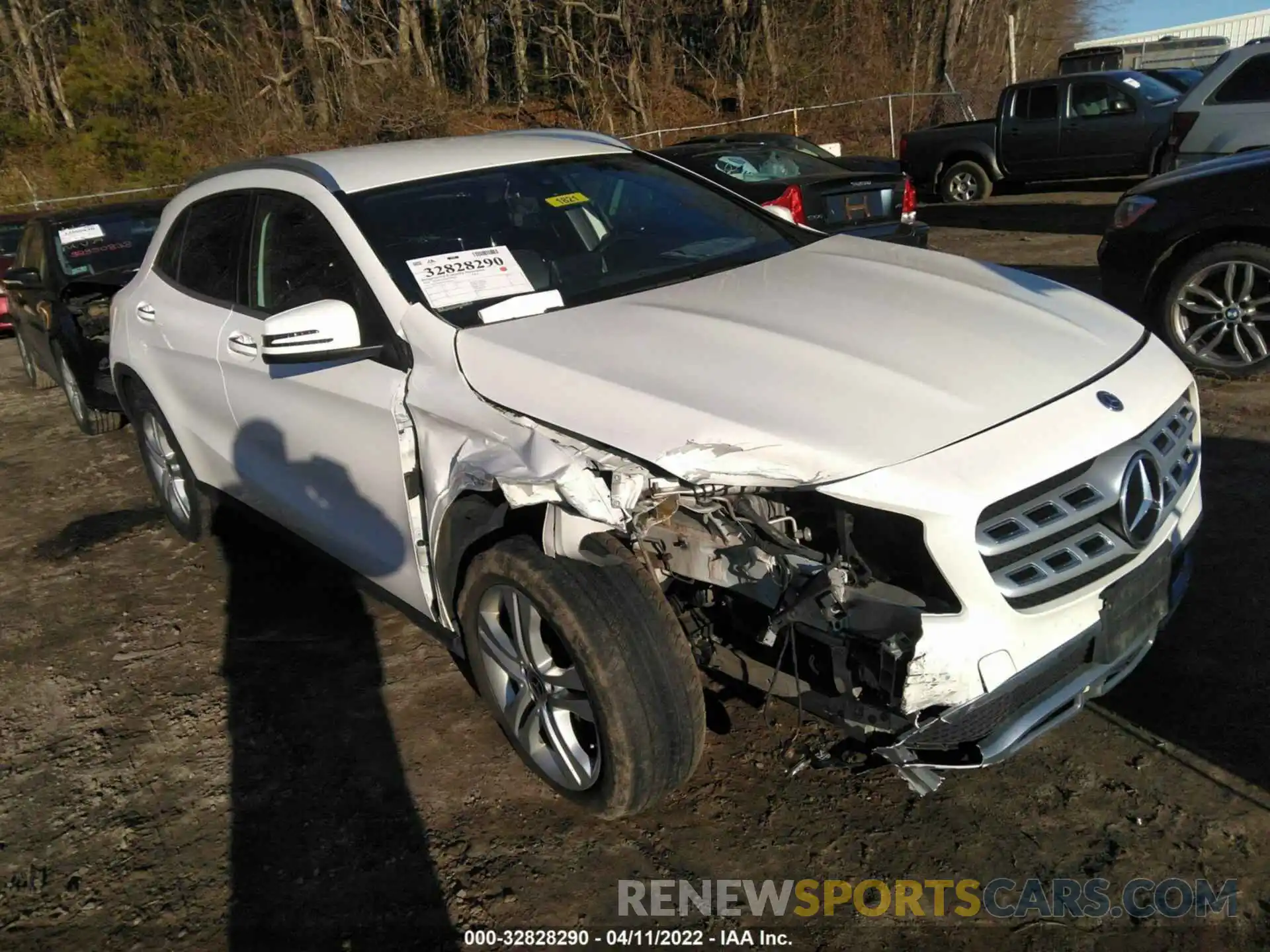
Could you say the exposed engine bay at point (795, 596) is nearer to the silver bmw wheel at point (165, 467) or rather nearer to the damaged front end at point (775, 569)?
the damaged front end at point (775, 569)

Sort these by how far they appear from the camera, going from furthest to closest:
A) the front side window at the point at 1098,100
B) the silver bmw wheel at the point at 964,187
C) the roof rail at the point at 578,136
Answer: the silver bmw wheel at the point at 964,187, the front side window at the point at 1098,100, the roof rail at the point at 578,136

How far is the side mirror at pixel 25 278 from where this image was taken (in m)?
6.98

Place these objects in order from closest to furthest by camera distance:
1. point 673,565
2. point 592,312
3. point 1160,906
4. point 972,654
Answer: point 972,654 < point 1160,906 < point 673,565 < point 592,312

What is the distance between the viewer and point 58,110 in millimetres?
24828

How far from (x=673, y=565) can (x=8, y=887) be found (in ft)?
7.06

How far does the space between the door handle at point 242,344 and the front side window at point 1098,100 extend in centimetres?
1304

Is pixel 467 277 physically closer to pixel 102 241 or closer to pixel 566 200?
pixel 566 200

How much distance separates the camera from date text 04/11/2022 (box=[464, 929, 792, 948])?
2469 mm

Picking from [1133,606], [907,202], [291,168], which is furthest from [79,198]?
[1133,606]

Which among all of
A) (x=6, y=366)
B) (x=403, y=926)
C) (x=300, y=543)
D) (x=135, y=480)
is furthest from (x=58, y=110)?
(x=403, y=926)

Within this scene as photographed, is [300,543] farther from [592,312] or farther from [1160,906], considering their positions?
[1160,906]

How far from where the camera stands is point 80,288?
6.89 metres

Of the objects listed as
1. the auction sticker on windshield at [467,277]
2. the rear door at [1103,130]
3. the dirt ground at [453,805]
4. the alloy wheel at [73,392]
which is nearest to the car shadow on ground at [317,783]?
the dirt ground at [453,805]

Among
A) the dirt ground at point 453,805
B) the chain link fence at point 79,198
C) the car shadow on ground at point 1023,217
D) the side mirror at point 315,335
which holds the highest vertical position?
the side mirror at point 315,335
